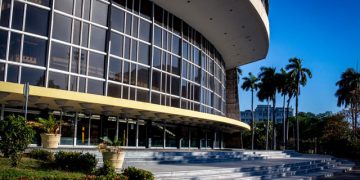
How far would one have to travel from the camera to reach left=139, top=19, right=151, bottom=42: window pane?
2666 centimetres

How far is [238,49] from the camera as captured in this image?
40.6 metres

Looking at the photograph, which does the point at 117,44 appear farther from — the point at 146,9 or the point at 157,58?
the point at 146,9

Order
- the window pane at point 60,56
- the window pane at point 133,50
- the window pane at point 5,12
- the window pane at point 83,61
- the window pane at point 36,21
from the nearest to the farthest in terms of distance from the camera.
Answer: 1. the window pane at point 5,12
2. the window pane at point 36,21
3. the window pane at point 60,56
4. the window pane at point 83,61
5. the window pane at point 133,50

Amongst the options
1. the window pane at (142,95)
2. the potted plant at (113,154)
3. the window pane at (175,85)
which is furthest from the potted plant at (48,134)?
the window pane at (175,85)

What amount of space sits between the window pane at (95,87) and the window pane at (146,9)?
6495mm

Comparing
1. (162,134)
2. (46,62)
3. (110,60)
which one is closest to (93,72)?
(110,60)

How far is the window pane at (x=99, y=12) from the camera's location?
2352 cm

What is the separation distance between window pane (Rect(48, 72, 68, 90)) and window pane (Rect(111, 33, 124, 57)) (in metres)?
3.98

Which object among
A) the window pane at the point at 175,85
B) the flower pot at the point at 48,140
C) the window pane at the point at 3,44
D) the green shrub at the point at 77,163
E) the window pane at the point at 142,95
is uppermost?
the window pane at the point at 3,44

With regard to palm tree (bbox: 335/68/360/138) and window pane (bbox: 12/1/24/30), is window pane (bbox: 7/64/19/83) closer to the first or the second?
window pane (bbox: 12/1/24/30)

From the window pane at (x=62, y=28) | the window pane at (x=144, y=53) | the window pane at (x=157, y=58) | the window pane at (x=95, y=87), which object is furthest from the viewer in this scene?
the window pane at (x=157, y=58)

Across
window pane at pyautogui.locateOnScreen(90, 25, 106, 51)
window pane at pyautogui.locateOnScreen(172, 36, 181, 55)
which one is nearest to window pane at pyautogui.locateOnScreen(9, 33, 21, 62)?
window pane at pyautogui.locateOnScreen(90, 25, 106, 51)

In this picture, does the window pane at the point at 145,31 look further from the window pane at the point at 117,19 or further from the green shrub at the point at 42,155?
the green shrub at the point at 42,155

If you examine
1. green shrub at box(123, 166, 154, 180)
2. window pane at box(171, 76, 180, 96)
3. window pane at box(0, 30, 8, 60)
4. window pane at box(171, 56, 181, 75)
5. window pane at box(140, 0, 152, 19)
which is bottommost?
green shrub at box(123, 166, 154, 180)
